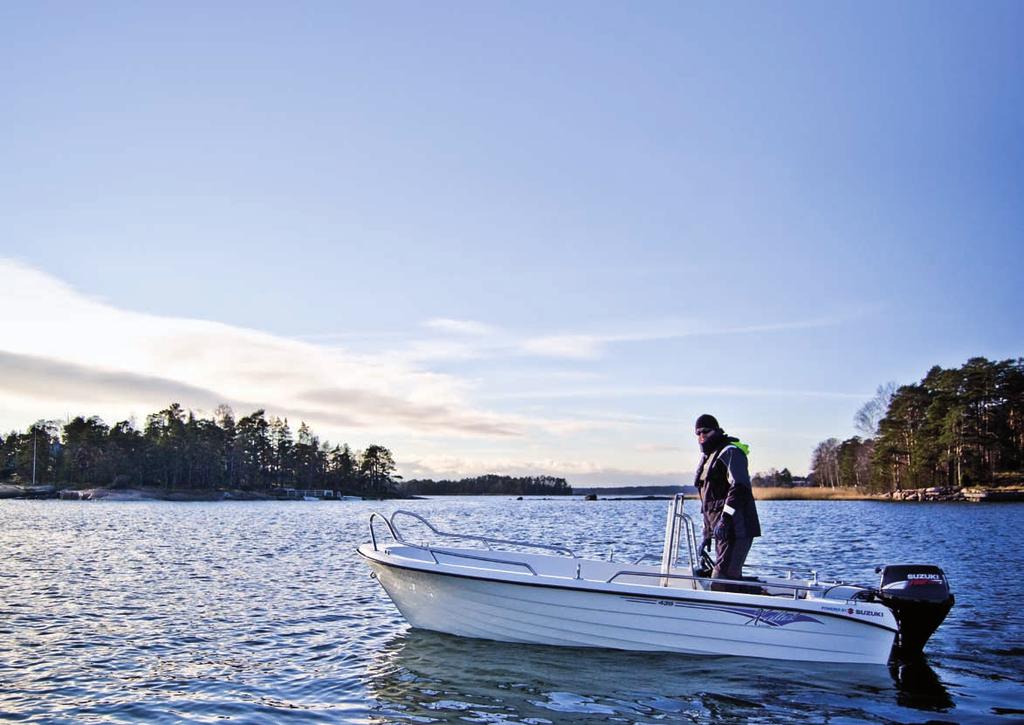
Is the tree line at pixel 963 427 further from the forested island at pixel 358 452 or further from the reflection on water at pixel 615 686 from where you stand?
the reflection on water at pixel 615 686

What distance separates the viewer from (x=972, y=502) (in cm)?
7888

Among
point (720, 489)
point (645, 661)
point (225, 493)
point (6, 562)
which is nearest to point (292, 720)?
point (645, 661)

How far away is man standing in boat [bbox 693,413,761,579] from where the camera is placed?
32.5ft

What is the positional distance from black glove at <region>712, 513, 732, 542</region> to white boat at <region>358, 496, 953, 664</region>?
630mm

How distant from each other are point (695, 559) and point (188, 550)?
21456 mm

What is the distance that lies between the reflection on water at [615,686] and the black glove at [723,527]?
155 centimetres

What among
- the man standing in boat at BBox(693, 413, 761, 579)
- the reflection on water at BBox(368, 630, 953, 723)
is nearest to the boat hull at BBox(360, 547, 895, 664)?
the reflection on water at BBox(368, 630, 953, 723)

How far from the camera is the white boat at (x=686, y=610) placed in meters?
9.59

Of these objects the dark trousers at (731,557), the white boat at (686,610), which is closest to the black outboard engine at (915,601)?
the white boat at (686,610)

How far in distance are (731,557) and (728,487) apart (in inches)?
36.0

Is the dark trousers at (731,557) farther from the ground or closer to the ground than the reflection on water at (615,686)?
farther from the ground

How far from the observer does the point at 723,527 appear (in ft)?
32.9

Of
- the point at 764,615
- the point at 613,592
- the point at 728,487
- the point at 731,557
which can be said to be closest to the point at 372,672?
the point at 613,592

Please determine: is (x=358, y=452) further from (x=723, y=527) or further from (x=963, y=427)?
(x=723, y=527)
